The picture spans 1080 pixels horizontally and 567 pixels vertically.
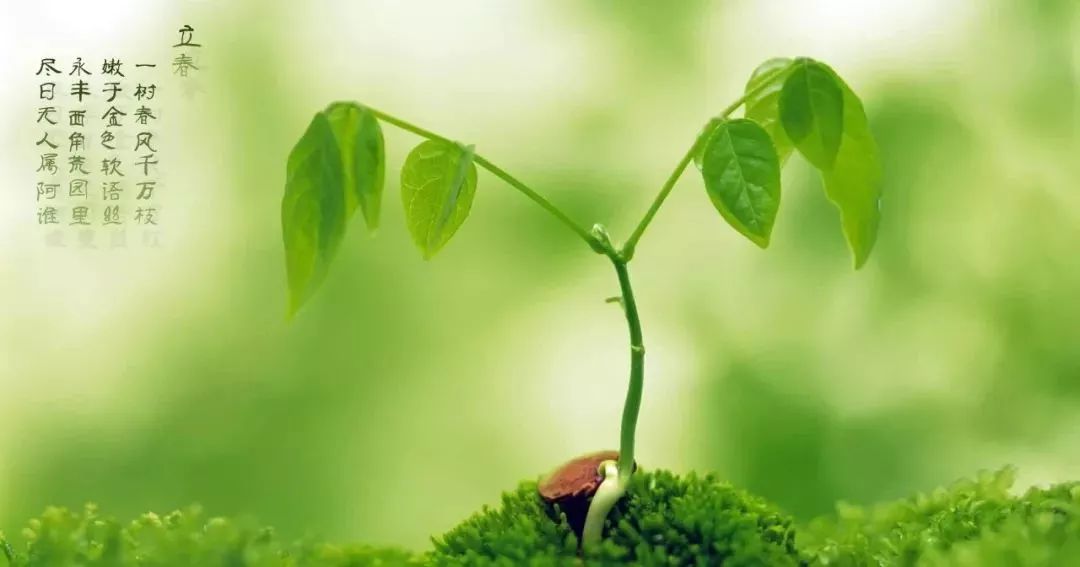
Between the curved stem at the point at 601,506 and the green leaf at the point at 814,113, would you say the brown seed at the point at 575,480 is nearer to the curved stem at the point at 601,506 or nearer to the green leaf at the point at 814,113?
the curved stem at the point at 601,506

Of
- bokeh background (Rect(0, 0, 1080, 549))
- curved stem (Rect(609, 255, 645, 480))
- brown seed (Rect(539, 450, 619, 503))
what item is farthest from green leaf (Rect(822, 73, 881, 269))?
bokeh background (Rect(0, 0, 1080, 549))

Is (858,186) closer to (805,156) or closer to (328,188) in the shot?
(805,156)

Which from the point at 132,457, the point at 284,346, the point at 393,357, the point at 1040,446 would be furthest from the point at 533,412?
the point at 1040,446

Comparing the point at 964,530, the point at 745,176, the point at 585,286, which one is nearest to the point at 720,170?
the point at 745,176

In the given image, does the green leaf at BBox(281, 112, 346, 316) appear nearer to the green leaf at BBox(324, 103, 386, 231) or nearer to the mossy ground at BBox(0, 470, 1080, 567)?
the green leaf at BBox(324, 103, 386, 231)

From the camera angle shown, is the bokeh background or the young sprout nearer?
the young sprout
